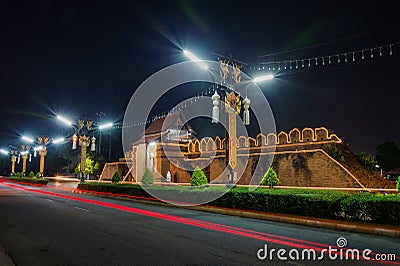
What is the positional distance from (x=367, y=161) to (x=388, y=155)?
117ft

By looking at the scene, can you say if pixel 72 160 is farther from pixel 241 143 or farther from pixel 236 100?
pixel 236 100

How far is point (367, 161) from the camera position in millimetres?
22859

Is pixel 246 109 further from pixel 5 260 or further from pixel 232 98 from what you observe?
pixel 5 260

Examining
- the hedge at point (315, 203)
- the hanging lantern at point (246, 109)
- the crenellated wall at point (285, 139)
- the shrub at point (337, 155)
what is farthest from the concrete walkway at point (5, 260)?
the crenellated wall at point (285, 139)

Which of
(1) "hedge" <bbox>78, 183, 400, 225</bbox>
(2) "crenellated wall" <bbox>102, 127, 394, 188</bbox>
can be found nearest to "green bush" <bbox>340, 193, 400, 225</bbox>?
(1) "hedge" <bbox>78, 183, 400, 225</bbox>

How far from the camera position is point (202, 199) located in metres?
14.9

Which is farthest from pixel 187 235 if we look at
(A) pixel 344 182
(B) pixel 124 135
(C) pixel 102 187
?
(B) pixel 124 135

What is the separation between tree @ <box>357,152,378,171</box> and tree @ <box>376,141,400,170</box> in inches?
1326

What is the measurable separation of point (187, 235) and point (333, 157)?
49.9 ft

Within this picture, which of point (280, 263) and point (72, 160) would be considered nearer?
point (280, 263)

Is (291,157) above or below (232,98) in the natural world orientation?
below

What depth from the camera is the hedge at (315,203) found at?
938 cm

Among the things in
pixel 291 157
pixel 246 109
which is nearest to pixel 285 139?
pixel 291 157

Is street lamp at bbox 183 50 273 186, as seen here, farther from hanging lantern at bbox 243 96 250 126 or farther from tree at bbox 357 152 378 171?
tree at bbox 357 152 378 171
